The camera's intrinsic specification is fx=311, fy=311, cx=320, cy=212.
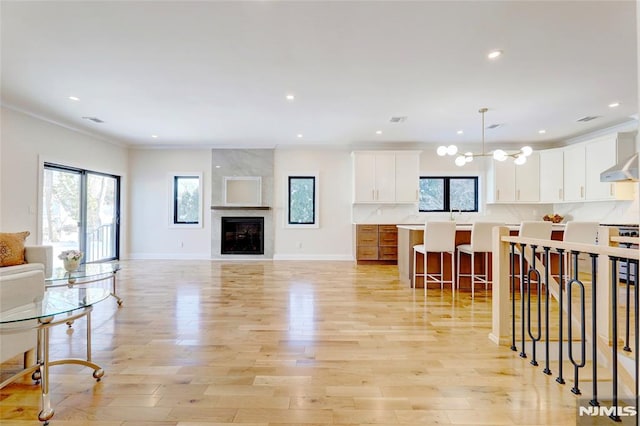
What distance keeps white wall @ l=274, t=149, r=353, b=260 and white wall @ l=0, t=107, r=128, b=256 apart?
4062 millimetres

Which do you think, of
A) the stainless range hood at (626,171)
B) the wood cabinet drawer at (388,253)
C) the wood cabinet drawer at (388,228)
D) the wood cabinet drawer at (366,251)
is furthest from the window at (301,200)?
the stainless range hood at (626,171)

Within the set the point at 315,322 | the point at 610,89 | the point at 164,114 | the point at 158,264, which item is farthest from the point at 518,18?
the point at 158,264

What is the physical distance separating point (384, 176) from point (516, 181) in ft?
9.22

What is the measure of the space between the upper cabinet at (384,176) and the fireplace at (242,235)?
245 cm

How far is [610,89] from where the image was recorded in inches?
155

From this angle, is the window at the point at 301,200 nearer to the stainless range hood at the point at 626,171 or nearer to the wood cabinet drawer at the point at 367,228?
the wood cabinet drawer at the point at 367,228

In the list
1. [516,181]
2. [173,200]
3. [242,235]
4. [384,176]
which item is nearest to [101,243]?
[173,200]

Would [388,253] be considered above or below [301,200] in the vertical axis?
below

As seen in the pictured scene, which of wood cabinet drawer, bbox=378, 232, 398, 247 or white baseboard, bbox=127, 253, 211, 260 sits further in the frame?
white baseboard, bbox=127, 253, 211, 260

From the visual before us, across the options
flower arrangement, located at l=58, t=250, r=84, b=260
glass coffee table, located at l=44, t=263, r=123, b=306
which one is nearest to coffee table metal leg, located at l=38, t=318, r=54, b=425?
glass coffee table, located at l=44, t=263, r=123, b=306

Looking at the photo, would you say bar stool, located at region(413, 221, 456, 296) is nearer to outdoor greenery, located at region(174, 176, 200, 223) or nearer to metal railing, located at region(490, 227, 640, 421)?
metal railing, located at region(490, 227, 640, 421)

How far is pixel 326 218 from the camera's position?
7.39m

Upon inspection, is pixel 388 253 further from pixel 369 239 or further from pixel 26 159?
pixel 26 159

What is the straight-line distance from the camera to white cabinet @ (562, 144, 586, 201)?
5809 millimetres
